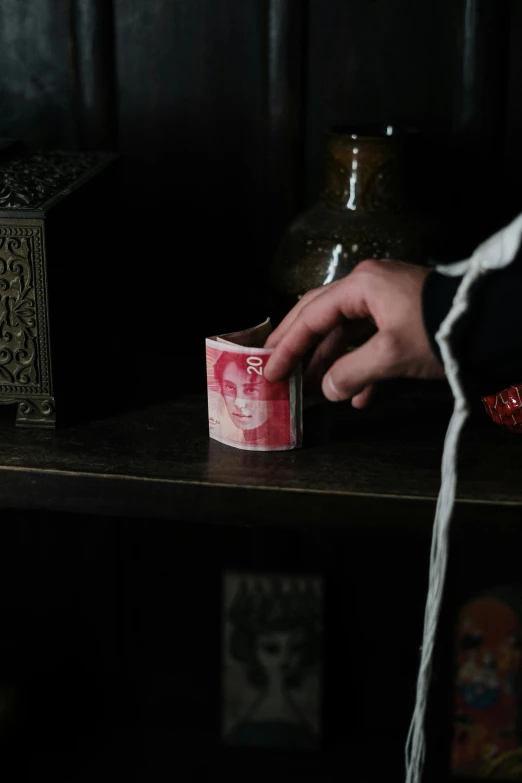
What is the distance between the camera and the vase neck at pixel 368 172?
102 centimetres

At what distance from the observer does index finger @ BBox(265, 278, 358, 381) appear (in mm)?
839

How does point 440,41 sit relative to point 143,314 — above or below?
above

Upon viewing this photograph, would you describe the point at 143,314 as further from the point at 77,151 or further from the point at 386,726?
the point at 386,726

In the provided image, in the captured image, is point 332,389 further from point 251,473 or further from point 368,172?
point 368,172

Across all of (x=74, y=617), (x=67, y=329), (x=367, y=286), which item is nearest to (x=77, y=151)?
(x=67, y=329)

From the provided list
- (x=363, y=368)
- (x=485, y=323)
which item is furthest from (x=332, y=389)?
(x=485, y=323)

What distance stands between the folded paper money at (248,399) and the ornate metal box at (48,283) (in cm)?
16

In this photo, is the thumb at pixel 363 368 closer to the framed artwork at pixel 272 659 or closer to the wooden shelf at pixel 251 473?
the wooden shelf at pixel 251 473

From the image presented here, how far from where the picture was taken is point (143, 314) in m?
1.29

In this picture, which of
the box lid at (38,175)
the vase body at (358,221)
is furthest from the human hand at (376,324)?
the box lid at (38,175)

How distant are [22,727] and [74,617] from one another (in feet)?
0.56

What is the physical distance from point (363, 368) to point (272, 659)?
648 millimetres

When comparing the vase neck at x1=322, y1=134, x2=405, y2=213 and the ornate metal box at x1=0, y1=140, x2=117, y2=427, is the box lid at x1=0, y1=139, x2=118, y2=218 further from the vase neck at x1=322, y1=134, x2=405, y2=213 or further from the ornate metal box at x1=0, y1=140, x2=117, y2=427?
the vase neck at x1=322, y1=134, x2=405, y2=213

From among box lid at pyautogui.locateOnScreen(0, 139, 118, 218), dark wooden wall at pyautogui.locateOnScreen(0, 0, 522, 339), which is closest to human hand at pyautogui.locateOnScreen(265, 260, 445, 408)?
box lid at pyautogui.locateOnScreen(0, 139, 118, 218)
